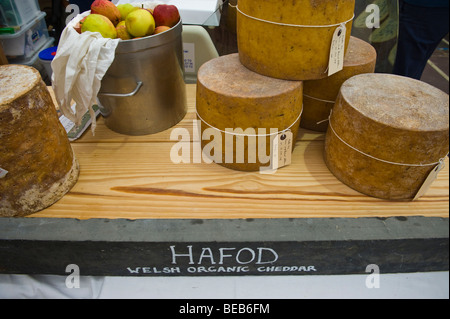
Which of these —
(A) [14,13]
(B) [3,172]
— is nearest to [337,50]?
(B) [3,172]

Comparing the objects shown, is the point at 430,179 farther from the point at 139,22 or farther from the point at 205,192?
the point at 139,22

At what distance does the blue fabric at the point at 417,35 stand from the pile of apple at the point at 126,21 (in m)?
1.10

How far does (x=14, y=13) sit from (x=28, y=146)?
5.93ft

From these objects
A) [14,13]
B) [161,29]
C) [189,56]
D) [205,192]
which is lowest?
[205,192]

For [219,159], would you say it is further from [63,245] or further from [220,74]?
[63,245]

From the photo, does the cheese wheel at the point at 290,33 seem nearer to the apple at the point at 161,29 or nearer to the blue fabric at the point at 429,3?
the apple at the point at 161,29

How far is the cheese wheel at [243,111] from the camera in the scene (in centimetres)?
88

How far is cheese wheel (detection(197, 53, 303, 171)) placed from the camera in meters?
0.88

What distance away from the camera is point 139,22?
3.24 ft

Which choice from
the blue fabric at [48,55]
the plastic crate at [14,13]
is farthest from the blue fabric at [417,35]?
the plastic crate at [14,13]

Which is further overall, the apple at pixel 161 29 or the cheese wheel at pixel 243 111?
the apple at pixel 161 29

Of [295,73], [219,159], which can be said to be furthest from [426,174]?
[219,159]

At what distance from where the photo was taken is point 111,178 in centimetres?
102

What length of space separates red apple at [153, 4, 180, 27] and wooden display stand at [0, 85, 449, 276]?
480 millimetres
